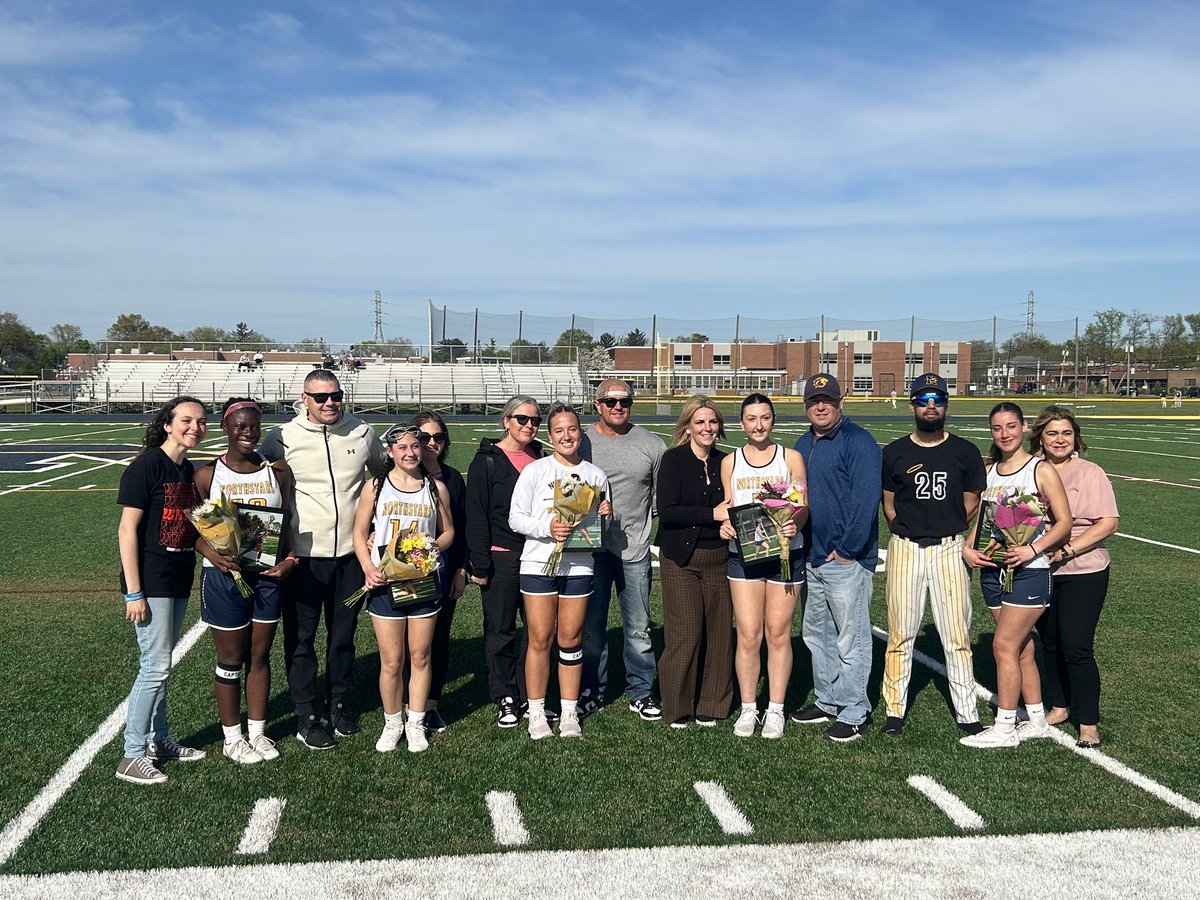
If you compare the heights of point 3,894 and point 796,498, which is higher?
point 796,498

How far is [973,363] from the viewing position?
2569 inches

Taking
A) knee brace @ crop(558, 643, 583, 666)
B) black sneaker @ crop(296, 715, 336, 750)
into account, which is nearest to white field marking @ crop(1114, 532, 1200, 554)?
knee brace @ crop(558, 643, 583, 666)

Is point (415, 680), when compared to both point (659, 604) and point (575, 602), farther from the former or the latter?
point (659, 604)

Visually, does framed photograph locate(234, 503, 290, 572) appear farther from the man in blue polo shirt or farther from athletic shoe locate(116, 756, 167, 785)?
the man in blue polo shirt

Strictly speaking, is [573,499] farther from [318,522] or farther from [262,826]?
[262,826]

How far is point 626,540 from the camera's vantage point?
5.27 meters

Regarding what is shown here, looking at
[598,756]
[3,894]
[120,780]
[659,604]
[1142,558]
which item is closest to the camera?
[3,894]

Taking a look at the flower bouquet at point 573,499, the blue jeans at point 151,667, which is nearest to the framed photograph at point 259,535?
the blue jeans at point 151,667

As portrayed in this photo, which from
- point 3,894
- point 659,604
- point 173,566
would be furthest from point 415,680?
point 659,604

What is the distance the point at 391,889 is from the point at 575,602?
1830 millimetres

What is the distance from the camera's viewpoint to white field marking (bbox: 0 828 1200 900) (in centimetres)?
345

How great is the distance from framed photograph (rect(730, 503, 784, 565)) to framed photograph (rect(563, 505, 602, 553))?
2.31ft

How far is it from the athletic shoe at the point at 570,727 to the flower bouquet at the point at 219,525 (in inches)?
75.3

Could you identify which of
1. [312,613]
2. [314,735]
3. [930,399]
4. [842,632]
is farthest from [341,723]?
[930,399]
